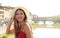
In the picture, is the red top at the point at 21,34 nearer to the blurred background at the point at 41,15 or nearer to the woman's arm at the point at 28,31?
the woman's arm at the point at 28,31

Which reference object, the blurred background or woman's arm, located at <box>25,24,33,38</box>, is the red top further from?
the blurred background

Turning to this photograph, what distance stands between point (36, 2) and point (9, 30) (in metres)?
0.49

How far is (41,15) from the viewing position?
167 cm

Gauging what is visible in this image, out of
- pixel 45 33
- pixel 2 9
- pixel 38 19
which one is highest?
pixel 2 9

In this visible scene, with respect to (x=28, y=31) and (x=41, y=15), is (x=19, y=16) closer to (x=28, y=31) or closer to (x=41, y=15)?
(x=28, y=31)

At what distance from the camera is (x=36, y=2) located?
1.63 meters

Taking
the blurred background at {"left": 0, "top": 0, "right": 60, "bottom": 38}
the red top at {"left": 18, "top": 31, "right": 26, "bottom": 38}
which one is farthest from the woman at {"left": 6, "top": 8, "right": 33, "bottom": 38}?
the blurred background at {"left": 0, "top": 0, "right": 60, "bottom": 38}

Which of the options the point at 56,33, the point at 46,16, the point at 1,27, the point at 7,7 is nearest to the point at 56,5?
the point at 46,16

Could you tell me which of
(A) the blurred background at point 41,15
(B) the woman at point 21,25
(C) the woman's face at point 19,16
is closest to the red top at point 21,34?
(B) the woman at point 21,25

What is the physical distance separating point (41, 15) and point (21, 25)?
0.47 metres

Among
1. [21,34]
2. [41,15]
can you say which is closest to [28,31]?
[21,34]

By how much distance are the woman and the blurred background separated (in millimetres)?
322

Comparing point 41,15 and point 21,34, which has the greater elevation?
point 41,15

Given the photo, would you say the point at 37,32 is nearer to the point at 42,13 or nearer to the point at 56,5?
the point at 42,13
